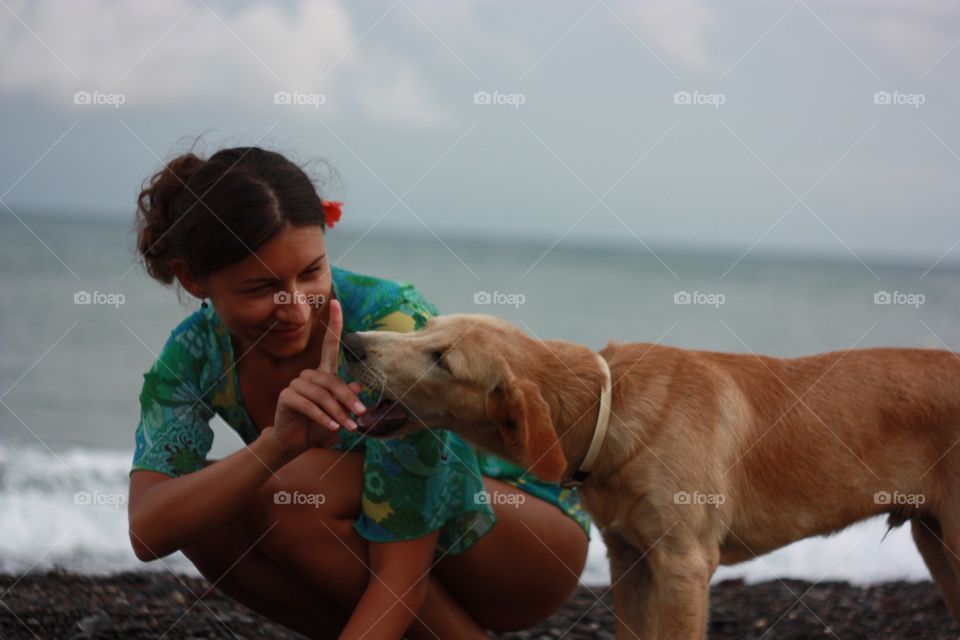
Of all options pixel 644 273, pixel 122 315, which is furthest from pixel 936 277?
pixel 122 315

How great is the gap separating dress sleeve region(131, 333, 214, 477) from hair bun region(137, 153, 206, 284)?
10.6 inches

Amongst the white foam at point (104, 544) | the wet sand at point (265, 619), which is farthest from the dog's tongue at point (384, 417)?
the white foam at point (104, 544)

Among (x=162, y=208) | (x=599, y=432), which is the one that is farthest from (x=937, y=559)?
(x=162, y=208)

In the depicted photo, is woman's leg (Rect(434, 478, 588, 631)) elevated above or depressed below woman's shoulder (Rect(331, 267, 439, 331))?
below

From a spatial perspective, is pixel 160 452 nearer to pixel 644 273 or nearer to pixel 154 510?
pixel 154 510

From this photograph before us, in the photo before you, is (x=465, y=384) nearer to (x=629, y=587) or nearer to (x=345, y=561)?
(x=345, y=561)

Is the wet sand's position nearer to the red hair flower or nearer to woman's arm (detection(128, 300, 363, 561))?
woman's arm (detection(128, 300, 363, 561))

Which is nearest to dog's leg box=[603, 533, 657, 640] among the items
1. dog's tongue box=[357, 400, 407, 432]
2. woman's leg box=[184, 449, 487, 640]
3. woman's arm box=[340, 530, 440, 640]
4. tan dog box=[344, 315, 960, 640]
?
tan dog box=[344, 315, 960, 640]

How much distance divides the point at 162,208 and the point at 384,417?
1041mm

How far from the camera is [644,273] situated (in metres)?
19.9

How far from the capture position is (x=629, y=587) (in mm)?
3807

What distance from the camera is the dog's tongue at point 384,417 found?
323 cm

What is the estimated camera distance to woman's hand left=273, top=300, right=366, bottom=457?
9.36 feet

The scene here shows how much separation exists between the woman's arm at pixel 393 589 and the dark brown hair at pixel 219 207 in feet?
3.50
